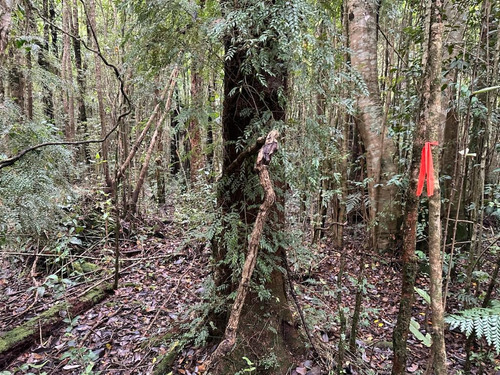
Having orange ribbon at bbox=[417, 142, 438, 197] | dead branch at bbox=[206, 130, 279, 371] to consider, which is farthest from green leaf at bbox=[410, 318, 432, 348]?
dead branch at bbox=[206, 130, 279, 371]

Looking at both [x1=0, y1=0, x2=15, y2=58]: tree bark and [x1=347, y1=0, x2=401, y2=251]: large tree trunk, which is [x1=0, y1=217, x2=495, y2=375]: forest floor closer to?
[x1=347, y1=0, x2=401, y2=251]: large tree trunk

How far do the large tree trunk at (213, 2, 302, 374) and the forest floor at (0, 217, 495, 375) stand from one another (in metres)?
0.32

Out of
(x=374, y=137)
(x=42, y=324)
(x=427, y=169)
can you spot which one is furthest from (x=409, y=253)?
(x=374, y=137)

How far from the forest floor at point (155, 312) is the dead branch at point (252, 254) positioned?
1282 mm

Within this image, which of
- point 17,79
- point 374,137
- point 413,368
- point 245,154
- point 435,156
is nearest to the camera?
point 435,156

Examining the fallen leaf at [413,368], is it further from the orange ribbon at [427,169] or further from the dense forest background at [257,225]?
the orange ribbon at [427,169]

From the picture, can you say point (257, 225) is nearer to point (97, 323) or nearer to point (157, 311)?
point (157, 311)

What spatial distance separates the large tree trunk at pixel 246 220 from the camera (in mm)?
2162

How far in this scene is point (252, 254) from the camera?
1419 mm

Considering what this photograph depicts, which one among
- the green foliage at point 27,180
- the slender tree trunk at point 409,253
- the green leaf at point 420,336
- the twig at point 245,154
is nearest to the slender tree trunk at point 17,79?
the green foliage at point 27,180

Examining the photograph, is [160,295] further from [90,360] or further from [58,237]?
[58,237]

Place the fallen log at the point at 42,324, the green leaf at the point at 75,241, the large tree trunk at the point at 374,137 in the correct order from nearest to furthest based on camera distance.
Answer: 1. the fallen log at the point at 42,324
2. the green leaf at the point at 75,241
3. the large tree trunk at the point at 374,137

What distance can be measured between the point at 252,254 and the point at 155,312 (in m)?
2.79

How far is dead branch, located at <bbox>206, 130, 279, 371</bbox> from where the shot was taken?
52.3 inches
